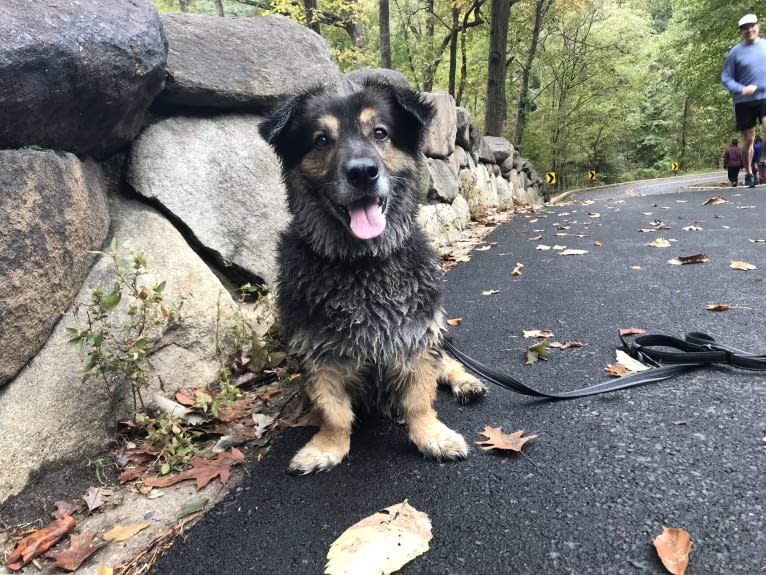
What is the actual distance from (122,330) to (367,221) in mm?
1604

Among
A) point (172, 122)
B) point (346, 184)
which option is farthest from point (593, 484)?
point (172, 122)

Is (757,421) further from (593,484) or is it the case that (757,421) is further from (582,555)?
(582,555)

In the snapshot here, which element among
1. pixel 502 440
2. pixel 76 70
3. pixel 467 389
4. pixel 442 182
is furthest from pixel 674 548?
pixel 442 182

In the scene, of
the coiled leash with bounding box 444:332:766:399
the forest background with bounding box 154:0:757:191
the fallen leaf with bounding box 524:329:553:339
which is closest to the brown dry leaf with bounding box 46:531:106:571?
the coiled leash with bounding box 444:332:766:399

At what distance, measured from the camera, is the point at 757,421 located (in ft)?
7.00

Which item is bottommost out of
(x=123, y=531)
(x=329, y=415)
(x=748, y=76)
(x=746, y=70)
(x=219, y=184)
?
(x=123, y=531)

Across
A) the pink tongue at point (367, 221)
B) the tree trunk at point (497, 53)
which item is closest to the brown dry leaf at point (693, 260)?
the pink tongue at point (367, 221)

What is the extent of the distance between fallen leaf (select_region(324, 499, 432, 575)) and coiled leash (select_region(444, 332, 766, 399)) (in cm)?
107

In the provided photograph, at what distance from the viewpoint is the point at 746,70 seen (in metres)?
8.82

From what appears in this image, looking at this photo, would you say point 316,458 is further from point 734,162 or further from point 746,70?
point 734,162

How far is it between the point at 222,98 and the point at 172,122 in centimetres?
53

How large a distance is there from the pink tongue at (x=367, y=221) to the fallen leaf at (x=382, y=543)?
132 centimetres

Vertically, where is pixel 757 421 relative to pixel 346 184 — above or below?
below

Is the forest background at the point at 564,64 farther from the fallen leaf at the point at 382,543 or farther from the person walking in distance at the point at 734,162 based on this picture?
the fallen leaf at the point at 382,543
